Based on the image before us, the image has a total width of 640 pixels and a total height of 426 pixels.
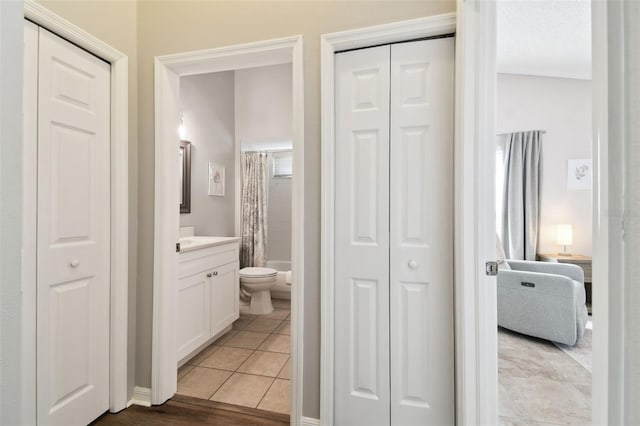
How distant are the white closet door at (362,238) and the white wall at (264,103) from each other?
8.21ft

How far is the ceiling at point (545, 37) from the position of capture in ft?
8.89

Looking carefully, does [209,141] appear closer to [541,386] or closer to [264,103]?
[264,103]

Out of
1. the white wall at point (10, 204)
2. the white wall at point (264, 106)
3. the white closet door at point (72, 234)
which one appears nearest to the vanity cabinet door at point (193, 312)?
the white closet door at point (72, 234)

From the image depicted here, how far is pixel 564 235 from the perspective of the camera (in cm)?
396

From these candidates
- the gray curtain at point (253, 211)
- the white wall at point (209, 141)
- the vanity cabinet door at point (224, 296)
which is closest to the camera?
the vanity cabinet door at point (224, 296)

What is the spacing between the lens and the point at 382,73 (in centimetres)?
162

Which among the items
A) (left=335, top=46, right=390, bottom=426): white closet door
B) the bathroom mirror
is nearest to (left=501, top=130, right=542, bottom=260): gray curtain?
(left=335, top=46, right=390, bottom=426): white closet door

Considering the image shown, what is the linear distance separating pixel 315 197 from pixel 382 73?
738 mm

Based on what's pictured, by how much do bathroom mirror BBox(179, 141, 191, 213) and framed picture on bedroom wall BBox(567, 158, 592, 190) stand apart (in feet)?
15.5

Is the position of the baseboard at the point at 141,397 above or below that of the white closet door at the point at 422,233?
below

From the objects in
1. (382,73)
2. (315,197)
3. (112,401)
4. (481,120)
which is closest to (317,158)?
(315,197)

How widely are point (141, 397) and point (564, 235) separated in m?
4.77

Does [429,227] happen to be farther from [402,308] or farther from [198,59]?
Result: [198,59]

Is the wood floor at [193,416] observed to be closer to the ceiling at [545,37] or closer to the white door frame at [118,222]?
the white door frame at [118,222]
